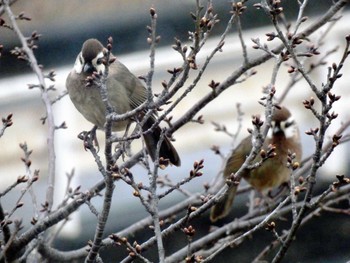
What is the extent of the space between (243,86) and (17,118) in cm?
292

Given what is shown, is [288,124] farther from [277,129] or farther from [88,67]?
[88,67]

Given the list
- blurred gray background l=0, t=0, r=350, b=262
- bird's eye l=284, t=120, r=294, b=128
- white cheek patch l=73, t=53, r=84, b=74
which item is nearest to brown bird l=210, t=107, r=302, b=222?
bird's eye l=284, t=120, r=294, b=128

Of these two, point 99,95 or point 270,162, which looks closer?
point 99,95

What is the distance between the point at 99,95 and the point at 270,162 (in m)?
1.68

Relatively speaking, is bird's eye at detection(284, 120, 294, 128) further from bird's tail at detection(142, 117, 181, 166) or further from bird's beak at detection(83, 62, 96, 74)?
bird's beak at detection(83, 62, 96, 74)

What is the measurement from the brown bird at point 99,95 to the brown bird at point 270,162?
0.95 meters

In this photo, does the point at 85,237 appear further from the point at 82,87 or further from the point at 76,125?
the point at 82,87

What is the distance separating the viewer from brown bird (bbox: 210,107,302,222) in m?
6.07

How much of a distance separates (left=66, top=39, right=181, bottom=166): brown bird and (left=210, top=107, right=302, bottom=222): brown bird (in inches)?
37.2

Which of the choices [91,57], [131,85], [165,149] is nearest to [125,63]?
[131,85]

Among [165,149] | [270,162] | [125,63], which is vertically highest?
[165,149]

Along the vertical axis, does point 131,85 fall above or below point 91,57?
below

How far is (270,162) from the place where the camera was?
6.30m

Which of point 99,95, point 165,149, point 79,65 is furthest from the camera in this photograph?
point 79,65
